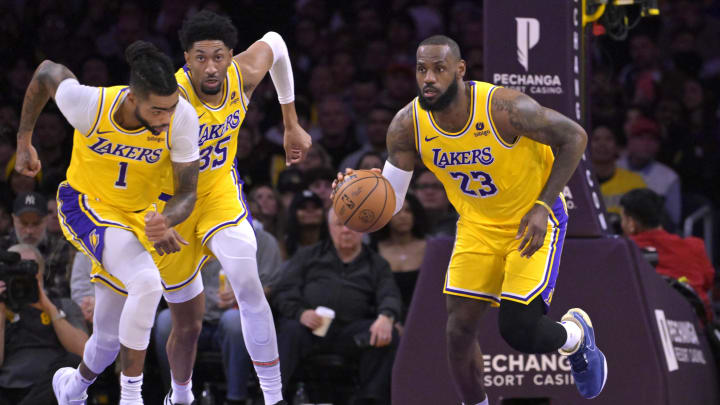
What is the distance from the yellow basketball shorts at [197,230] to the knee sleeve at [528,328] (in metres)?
1.52

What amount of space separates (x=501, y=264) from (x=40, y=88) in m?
2.57

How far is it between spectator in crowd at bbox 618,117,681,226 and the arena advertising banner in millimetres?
3020

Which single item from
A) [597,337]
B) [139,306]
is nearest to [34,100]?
[139,306]

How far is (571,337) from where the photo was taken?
585 cm

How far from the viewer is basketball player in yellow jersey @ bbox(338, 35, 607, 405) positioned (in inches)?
219

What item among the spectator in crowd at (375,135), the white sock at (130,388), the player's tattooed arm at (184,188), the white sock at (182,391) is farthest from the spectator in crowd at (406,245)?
the player's tattooed arm at (184,188)

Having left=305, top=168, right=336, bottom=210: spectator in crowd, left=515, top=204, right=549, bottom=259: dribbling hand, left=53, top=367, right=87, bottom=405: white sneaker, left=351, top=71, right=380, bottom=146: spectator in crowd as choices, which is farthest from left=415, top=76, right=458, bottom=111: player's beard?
left=351, top=71, right=380, bottom=146: spectator in crowd

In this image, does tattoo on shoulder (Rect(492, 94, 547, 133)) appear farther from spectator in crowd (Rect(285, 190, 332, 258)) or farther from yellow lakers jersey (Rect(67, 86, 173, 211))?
spectator in crowd (Rect(285, 190, 332, 258))

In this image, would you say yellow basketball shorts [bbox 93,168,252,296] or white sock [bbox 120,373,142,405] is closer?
white sock [bbox 120,373,142,405]

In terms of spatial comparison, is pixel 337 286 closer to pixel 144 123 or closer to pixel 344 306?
pixel 344 306

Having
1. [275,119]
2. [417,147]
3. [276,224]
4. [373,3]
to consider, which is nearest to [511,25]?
[417,147]

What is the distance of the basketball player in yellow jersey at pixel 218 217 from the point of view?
582 cm

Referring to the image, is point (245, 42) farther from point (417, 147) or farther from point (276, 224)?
point (417, 147)

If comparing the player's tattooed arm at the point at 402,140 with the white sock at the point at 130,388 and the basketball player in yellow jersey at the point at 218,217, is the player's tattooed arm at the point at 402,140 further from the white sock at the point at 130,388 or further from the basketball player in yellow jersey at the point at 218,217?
the white sock at the point at 130,388
